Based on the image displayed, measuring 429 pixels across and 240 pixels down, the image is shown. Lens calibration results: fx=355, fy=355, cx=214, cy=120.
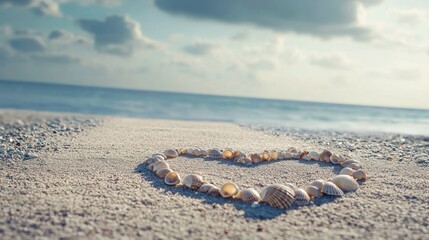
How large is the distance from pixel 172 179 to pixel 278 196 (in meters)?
1.39

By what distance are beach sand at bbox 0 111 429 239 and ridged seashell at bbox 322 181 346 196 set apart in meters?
0.07

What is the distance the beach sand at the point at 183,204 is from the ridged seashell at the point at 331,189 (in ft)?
0.23

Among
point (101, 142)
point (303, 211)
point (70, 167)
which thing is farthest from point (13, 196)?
point (101, 142)

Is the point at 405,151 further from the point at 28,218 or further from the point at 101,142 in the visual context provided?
the point at 28,218

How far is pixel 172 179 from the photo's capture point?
4.46 m

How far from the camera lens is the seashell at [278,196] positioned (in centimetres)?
374

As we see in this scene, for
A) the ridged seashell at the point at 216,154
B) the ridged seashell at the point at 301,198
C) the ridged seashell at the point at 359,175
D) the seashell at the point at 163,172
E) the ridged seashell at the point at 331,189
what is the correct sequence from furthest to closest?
1. the ridged seashell at the point at 216,154
2. the ridged seashell at the point at 359,175
3. the seashell at the point at 163,172
4. the ridged seashell at the point at 331,189
5. the ridged seashell at the point at 301,198

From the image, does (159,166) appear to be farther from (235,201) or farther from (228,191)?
(235,201)

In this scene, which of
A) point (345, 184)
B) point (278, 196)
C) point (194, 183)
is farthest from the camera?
point (345, 184)

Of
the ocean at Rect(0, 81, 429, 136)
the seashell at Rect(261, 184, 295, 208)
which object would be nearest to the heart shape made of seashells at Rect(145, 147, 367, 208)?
the seashell at Rect(261, 184, 295, 208)

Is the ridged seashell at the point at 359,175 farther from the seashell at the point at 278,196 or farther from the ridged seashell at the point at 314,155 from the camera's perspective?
the seashell at the point at 278,196

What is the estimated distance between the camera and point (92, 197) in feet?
12.7

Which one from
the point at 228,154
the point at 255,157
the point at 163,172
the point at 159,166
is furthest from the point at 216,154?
the point at 163,172

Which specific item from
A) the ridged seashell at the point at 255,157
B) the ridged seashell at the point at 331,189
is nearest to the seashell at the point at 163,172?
the ridged seashell at the point at 255,157
